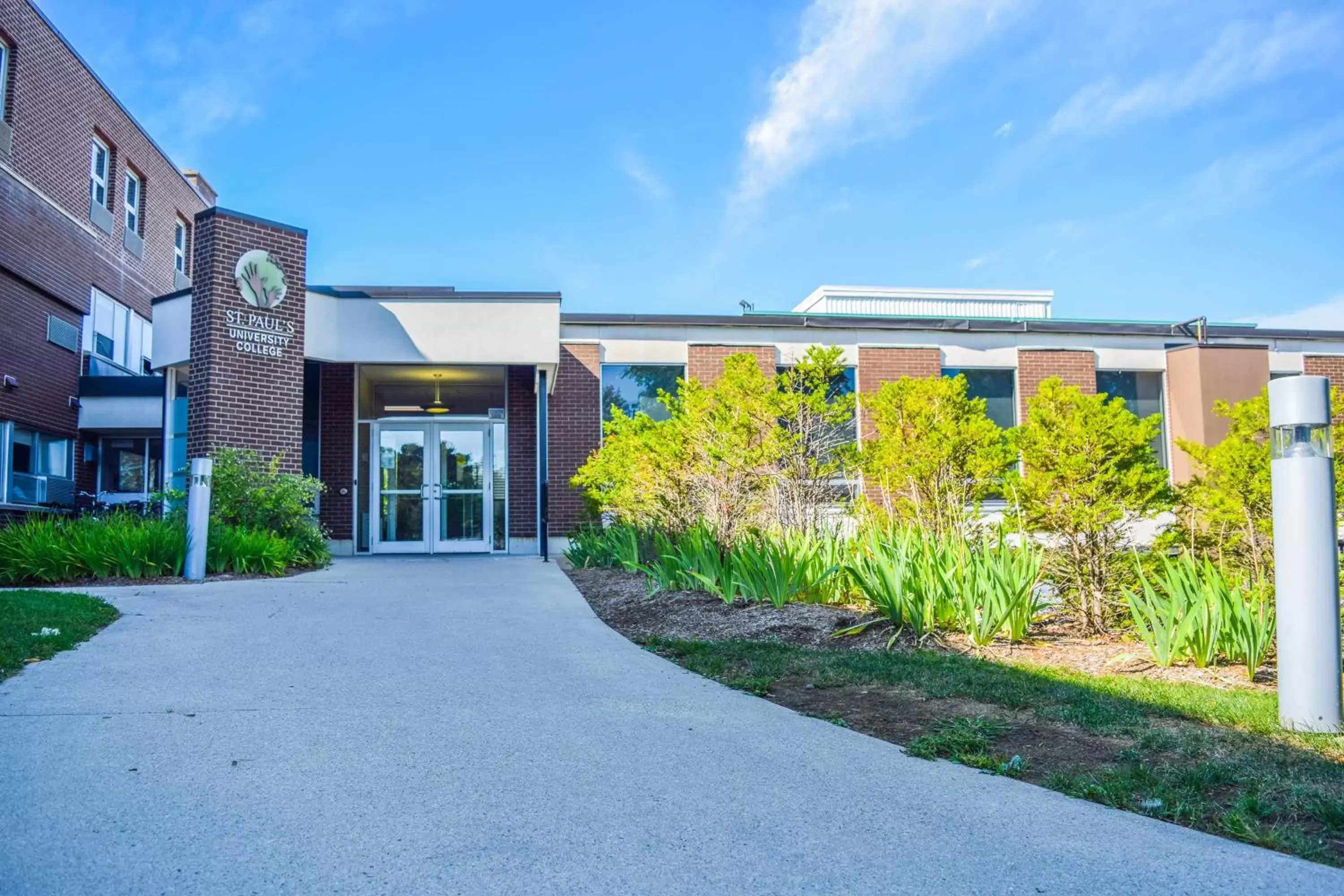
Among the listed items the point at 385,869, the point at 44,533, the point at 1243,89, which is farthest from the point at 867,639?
the point at 1243,89

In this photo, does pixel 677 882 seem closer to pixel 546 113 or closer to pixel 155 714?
pixel 155 714

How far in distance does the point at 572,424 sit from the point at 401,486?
A: 10.2ft

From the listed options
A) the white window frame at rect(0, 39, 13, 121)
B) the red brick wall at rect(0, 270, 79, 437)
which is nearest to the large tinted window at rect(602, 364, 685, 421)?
the red brick wall at rect(0, 270, 79, 437)

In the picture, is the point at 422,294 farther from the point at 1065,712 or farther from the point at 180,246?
the point at 180,246

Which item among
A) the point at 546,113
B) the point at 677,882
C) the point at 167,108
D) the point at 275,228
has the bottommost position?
the point at 677,882

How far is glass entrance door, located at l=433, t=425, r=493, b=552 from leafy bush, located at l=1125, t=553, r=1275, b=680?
11.7 meters

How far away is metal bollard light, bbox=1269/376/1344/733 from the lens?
162 inches

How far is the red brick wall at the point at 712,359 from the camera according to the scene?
16.7 m

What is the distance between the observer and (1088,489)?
691cm

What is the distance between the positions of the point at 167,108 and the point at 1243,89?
2040 cm

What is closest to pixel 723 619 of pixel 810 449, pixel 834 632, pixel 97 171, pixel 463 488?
pixel 834 632

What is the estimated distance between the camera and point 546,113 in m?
14.7

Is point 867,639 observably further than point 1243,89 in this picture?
No

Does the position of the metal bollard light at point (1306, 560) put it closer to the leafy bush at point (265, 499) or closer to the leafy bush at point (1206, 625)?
the leafy bush at point (1206, 625)
